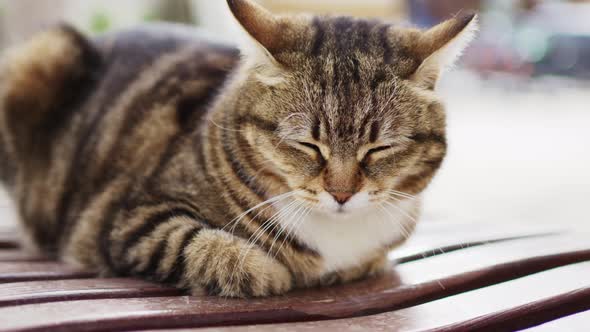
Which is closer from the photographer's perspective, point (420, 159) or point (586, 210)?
point (420, 159)

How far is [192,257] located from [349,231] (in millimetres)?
366

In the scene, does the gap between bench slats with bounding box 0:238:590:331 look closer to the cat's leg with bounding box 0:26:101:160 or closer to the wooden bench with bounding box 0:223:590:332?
the wooden bench with bounding box 0:223:590:332

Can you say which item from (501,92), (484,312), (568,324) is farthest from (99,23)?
(501,92)

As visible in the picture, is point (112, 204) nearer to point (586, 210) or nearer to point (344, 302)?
point (344, 302)

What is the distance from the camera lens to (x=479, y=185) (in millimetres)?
3410

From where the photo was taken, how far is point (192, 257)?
1.40m

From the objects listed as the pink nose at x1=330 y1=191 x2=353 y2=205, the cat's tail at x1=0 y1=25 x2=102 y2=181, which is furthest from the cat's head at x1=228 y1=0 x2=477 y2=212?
the cat's tail at x1=0 y1=25 x2=102 y2=181

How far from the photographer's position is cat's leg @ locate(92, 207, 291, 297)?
1.37 meters

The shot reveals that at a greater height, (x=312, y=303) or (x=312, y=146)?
(x=312, y=146)

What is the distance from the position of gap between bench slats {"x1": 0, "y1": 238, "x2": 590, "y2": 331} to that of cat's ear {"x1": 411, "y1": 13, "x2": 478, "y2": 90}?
446mm

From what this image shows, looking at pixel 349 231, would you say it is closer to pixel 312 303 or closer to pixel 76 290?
pixel 312 303

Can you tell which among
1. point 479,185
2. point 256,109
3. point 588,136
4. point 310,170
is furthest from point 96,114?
point 588,136

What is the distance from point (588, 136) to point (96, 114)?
376 centimetres

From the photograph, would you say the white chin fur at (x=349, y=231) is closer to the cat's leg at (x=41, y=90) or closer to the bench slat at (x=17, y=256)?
the bench slat at (x=17, y=256)
